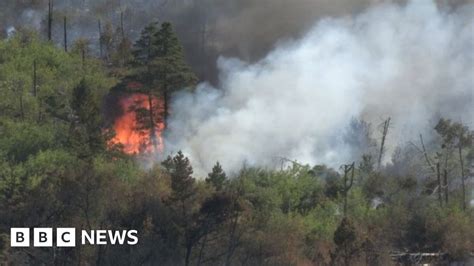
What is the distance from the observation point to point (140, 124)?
2383 inches

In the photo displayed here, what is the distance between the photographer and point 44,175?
43.3m

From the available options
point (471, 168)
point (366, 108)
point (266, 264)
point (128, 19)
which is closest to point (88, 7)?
point (128, 19)

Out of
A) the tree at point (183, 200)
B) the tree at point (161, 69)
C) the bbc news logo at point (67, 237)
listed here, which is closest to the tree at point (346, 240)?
the tree at point (183, 200)

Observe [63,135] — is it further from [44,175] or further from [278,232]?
[278,232]

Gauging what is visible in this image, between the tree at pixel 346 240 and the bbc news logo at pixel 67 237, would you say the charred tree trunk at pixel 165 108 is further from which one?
the tree at pixel 346 240

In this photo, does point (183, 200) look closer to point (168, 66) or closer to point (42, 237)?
point (42, 237)

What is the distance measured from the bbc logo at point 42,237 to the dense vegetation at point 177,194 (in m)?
0.36

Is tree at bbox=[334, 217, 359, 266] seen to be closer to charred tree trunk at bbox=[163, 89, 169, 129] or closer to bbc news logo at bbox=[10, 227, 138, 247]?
bbc news logo at bbox=[10, 227, 138, 247]

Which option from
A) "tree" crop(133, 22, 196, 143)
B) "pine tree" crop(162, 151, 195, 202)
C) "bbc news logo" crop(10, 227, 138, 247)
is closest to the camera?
"bbc news logo" crop(10, 227, 138, 247)

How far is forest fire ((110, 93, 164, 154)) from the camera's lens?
195 feet

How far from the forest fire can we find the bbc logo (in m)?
19.7

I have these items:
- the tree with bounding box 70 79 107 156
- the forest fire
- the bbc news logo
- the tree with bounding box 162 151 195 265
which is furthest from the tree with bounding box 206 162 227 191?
the forest fire

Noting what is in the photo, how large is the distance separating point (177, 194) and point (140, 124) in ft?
62.5

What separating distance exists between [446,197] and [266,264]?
1685 centimetres
